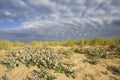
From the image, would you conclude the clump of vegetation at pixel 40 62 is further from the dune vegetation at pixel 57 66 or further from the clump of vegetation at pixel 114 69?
the clump of vegetation at pixel 114 69

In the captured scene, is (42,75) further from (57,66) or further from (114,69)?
(114,69)

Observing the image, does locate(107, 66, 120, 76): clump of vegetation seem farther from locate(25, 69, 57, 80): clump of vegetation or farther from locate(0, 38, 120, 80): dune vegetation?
locate(25, 69, 57, 80): clump of vegetation

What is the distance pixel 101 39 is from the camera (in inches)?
786

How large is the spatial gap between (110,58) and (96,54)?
854 millimetres

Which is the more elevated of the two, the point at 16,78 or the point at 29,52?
the point at 29,52

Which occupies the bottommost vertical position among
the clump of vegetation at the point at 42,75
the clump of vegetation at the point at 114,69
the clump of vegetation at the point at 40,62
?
the clump of vegetation at the point at 114,69

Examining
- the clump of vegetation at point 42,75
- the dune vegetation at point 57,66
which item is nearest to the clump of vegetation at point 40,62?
the dune vegetation at point 57,66

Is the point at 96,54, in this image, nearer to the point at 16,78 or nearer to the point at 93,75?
the point at 93,75

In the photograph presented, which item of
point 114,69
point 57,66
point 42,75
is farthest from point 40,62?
point 114,69

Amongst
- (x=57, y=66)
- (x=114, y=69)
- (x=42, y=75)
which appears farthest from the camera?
(x=114, y=69)

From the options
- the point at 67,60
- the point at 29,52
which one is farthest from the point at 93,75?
the point at 29,52

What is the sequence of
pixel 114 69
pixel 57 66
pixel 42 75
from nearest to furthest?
pixel 42 75 < pixel 57 66 < pixel 114 69

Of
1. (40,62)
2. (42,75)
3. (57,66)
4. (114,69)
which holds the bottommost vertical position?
(114,69)

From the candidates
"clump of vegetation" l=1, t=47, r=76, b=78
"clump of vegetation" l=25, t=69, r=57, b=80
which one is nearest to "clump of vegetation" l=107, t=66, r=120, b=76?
"clump of vegetation" l=1, t=47, r=76, b=78
